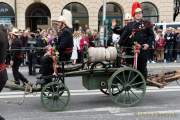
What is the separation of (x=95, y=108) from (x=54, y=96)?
0.87 meters

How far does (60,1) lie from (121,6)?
4.64m

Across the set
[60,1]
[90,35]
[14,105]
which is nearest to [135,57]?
[14,105]

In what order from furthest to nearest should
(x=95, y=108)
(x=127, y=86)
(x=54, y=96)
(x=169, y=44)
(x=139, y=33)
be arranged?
(x=169, y=44), (x=139, y=33), (x=127, y=86), (x=95, y=108), (x=54, y=96)

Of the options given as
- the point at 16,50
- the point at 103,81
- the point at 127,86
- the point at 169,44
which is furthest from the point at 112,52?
the point at 169,44

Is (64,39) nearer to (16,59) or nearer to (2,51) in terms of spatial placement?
(2,51)

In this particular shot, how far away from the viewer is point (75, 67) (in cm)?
936

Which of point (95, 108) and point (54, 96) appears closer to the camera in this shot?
point (54, 96)

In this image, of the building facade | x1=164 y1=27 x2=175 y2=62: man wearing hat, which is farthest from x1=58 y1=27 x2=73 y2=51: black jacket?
the building facade

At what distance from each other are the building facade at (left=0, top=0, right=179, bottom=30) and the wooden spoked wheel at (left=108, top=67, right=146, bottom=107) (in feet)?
78.7

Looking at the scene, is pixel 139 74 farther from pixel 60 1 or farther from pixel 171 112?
pixel 60 1

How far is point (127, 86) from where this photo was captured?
356 inches

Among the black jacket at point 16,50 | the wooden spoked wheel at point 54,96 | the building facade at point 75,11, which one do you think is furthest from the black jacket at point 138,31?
the building facade at point 75,11

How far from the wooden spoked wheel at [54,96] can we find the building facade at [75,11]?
24197mm

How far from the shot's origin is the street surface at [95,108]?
26.9 feet
